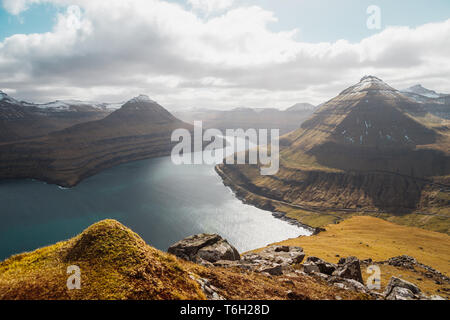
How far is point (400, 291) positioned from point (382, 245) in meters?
61.2

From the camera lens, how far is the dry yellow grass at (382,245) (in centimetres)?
5638

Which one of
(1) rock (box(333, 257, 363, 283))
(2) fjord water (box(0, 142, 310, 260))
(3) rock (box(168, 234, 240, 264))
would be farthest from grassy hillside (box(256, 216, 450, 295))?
(2) fjord water (box(0, 142, 310, 260))

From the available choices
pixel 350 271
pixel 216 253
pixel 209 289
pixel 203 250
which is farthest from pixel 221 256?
pixel 350 271

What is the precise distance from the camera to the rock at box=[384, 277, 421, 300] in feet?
62.6

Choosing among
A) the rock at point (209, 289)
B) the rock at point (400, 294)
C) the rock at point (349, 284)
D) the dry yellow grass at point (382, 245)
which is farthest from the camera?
the dry yellow grass at point (382, 245)

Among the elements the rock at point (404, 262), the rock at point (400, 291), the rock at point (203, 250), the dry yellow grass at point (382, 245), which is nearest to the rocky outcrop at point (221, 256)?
the rock at point (203, 250)

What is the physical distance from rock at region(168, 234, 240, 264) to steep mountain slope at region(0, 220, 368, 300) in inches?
409

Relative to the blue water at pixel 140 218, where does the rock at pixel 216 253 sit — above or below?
above

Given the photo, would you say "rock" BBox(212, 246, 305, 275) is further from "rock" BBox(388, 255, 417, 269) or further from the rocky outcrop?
"rock" BBox(388, 255, 417, 269)

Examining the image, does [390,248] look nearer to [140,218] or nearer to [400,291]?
[400,291]

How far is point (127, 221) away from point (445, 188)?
245 meters

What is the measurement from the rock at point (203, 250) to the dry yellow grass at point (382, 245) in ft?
107

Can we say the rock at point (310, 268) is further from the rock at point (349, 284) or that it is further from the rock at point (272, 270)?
the rock at point (272, 270)
